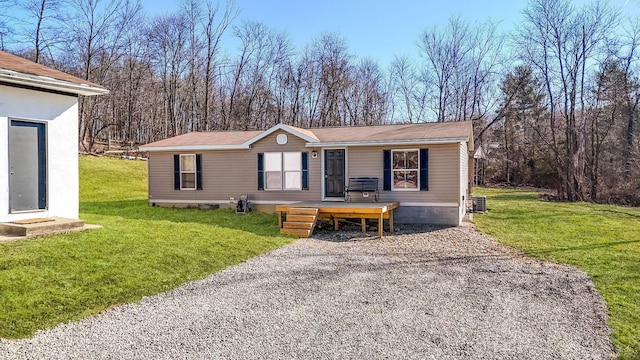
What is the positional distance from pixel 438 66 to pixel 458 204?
A: 21511 mm

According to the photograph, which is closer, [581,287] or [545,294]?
[545,294]

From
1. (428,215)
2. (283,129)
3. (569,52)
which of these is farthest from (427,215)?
(569,52)

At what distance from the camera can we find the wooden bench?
11.8 m

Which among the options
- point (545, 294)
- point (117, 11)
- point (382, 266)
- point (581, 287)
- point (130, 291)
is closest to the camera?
point (130, 291)

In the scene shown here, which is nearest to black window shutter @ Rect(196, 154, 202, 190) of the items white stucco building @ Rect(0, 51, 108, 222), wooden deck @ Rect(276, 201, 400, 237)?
wooden deck @ Rect(276, 201, 400, 237)

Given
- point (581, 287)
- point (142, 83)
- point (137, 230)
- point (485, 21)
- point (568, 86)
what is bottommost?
point (581, 287)

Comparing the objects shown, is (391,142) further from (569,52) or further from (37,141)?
(569,52)

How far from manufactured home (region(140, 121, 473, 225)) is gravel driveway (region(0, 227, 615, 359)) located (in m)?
4.41

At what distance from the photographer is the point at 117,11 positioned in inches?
1065

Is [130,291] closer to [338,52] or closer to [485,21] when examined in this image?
[338,52]

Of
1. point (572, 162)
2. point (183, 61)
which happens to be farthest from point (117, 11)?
point (572, 162)

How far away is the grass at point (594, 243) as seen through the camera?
15.3 feet

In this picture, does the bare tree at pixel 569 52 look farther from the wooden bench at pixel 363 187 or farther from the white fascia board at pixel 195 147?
the white fascia board at pixel 195 147

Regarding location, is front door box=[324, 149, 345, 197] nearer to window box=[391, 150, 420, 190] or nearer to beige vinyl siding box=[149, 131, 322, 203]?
beige vinyl siding box=[149, 131, 322, 203]
